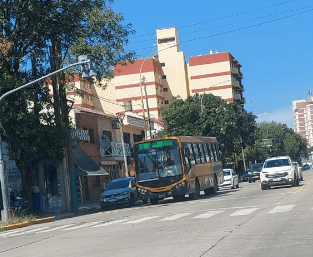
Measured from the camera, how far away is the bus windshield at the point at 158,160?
33.9m

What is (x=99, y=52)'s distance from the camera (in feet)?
103

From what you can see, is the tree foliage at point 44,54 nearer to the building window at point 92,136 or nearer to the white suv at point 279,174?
the white suv at point 279,174

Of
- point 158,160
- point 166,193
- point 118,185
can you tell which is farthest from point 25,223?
point 118,185

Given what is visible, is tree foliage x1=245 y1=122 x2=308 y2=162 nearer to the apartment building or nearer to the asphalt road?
the apartment building

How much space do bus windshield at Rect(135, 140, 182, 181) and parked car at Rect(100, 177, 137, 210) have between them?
2.00m

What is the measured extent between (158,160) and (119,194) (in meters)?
3.48

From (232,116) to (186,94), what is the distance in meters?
38.5

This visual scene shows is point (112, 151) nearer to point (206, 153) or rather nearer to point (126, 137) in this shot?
point (126, 137)

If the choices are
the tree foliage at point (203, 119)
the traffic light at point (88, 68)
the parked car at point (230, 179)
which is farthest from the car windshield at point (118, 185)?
the tree foliage at point (203, 119)

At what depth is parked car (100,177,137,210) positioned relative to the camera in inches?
1405

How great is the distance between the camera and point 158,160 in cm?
3409

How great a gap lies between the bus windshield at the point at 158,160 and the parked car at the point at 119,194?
6.55ft

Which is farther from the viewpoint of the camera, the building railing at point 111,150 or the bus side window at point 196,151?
the building railing at point 111,150

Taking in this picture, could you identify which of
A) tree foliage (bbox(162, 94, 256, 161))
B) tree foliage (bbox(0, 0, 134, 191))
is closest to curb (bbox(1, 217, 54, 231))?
tree foliage (bbox(0, 0, 134, 191))
